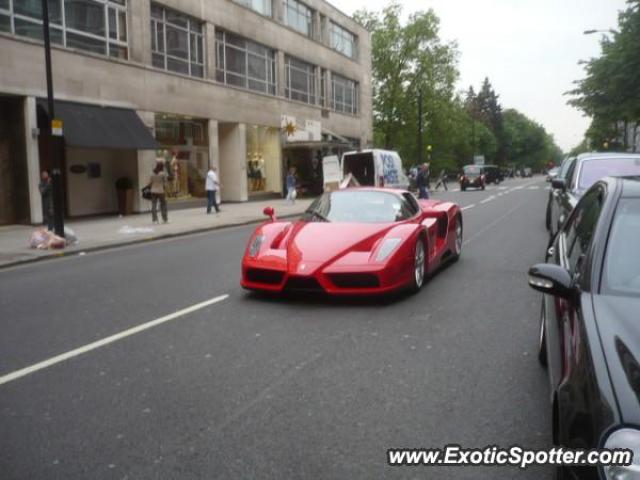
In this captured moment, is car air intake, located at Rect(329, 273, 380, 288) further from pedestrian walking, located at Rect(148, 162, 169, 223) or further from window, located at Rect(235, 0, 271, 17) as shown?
window, located at Rect(235, 0, 271, 17)

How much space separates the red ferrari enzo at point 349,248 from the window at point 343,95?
38.8 metres

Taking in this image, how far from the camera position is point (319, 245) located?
696cm

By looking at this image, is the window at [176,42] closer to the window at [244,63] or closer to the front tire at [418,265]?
the window at [244,63]

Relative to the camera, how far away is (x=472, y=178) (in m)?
46.4

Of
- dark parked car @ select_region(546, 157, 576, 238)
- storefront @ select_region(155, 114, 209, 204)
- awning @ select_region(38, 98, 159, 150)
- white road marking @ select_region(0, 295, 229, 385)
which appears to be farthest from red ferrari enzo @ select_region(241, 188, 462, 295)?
storefront @ select_region(155, 114, 209, 204)

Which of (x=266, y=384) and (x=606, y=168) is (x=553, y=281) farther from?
(x=606, y=168)

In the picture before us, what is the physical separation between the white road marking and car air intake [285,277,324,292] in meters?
1.04

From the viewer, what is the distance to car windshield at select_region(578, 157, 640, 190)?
9516 millimetres

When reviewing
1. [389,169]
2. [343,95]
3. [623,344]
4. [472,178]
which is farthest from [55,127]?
[472,178]

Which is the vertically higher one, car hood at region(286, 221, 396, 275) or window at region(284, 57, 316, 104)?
window at region(284, 57, 316, 104)

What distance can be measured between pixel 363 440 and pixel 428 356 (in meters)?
1.67

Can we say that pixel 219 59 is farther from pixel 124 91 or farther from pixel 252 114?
pixel 124 91

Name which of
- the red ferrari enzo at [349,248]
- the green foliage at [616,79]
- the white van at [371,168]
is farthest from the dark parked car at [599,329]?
the white van at [371,168]

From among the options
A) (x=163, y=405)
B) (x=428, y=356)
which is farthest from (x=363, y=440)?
(x=428, y=356)
